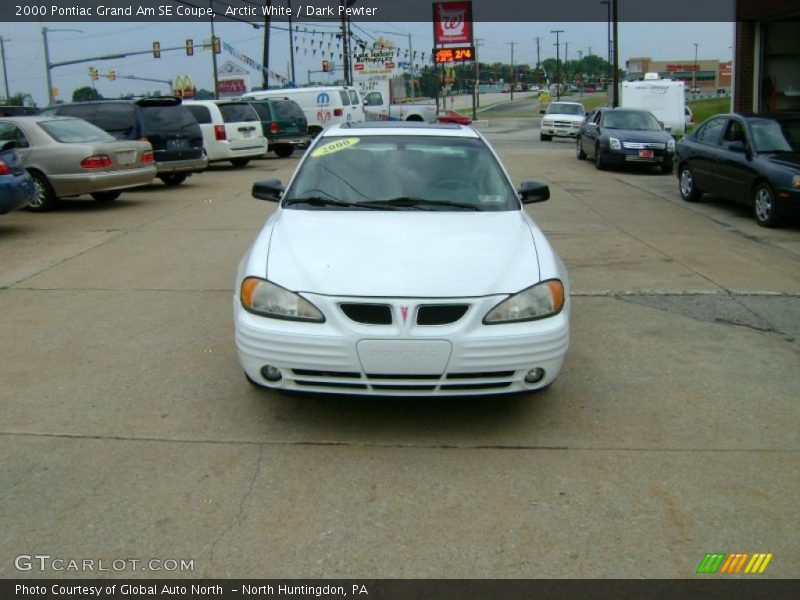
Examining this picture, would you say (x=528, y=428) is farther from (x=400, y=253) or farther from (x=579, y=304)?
(x=579, y=304)

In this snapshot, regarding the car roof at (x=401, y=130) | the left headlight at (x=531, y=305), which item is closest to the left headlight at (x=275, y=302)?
the left headlight at (x=531, y=305)

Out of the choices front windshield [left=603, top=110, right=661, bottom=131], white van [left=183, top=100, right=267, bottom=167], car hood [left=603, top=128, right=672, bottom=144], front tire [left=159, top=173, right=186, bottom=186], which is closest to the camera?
front tire [left=159, top=173, right=186, bottom=186]

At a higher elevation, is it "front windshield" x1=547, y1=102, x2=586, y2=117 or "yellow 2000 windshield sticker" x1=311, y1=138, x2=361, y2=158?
"front windshield" x1=547, y1=102, x2=586, y2=117

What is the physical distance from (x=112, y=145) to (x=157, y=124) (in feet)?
10.7

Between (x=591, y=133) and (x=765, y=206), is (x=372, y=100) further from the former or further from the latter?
(x=765, y=206)

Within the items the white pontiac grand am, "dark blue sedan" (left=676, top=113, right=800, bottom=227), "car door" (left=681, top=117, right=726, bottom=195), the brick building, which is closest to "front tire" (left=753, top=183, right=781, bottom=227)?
"dark blue sedan" (left=676, top=113, right=800, bottom=227)

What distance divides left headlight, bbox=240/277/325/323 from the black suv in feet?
39.1

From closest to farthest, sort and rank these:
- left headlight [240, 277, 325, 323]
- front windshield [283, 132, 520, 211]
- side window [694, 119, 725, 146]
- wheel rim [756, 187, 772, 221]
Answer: left headlight [240, 277, 325, 323] < front windshield [283, 132, 520, 211] < wheel rim [756, 187, 772, 221] < side window [694, 119, 725, 146]

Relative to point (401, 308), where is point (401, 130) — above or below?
above

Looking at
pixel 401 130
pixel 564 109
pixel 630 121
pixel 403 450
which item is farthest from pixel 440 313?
pixel 564 109

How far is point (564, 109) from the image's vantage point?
119 ft

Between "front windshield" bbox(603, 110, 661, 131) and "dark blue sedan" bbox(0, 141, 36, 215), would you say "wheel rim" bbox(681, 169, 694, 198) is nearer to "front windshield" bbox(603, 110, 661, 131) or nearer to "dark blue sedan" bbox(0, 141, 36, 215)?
"front windshield" bbox(603, 110, 661, 131)

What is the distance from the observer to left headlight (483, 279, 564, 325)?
4469mm
